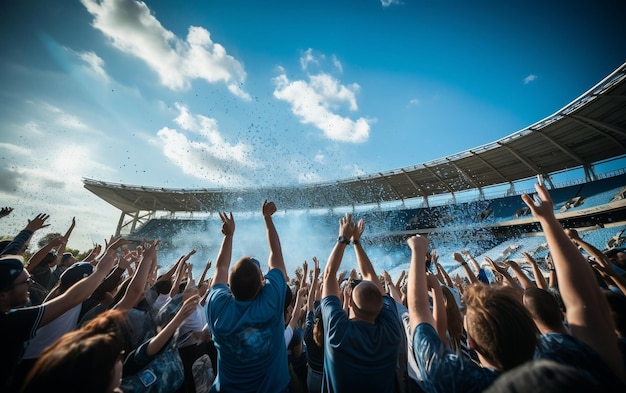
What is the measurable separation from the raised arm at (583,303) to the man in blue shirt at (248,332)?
1904 millimetres

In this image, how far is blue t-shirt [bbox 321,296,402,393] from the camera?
1748 millimetres

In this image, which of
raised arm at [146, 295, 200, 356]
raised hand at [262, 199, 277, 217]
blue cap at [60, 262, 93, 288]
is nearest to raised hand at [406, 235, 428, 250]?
raised hand at [262, 199, 277, 217]

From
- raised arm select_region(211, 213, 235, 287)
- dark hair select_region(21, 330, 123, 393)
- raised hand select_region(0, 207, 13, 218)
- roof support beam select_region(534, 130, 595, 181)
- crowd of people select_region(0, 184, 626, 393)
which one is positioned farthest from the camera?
roof support beam select_region(534, 130, 595, 181)

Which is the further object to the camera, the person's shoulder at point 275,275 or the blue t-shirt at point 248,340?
the person's shoulder at point 275,275

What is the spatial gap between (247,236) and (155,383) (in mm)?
25938

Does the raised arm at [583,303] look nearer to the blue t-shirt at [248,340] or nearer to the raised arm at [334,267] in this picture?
the raised arm at [334,267]

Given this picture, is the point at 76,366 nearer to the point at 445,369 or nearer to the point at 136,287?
the point at 136,287

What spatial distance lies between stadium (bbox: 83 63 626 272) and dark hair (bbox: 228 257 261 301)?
683 inches

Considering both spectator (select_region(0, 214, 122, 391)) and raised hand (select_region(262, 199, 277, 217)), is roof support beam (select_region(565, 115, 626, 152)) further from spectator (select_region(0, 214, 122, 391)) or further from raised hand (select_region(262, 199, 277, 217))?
spectator (select_region(0, 214, 122, 391))

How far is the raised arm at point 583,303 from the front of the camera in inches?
49.0

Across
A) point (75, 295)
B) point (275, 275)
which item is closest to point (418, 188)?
point (275, 275)

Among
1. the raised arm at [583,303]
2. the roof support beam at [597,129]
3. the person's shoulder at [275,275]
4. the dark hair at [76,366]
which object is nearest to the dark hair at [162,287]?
the person's shoulder at [275,275]

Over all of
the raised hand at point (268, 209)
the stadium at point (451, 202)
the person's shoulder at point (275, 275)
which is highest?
the stadium at point (451, 202)

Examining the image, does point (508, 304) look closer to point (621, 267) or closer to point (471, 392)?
point (471, 392)
